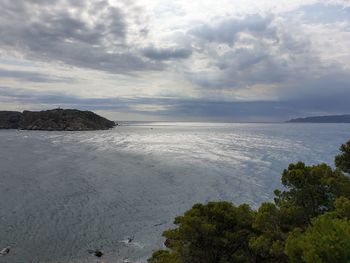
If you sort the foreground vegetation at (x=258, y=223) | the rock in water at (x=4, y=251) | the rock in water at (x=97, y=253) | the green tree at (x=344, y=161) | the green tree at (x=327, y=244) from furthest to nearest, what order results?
the rock in water at (x=97, y=253) < the rock in water at (x=4, y=251) < the green tree at (x=344, y=161) < the foreground vegetation at (x=258, y=223) < the green tree at (x=327, y=244)

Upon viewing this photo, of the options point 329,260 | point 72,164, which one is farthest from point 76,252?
point 72,164

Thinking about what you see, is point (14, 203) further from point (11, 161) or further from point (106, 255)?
point (11, 161)

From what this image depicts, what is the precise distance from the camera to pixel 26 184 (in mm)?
72438

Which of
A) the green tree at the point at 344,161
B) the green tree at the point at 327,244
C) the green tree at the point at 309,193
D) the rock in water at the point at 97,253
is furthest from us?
the rock in water at the point at 97,253

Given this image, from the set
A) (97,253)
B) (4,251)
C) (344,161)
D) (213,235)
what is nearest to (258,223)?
(213,235)

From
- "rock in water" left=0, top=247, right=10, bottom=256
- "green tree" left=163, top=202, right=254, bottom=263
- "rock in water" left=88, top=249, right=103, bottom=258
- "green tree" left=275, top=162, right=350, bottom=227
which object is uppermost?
"green tree" left=275, top=162, right=350, bottom=227

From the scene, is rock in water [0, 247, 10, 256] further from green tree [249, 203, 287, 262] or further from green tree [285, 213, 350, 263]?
green tree [285, 213, 350, 263]

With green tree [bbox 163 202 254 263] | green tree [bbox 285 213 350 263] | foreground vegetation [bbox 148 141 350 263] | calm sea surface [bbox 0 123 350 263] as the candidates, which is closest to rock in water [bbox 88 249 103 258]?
calm sea surface [bbox 0 123 350 263]

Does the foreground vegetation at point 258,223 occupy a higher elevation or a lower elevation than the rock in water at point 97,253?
higher

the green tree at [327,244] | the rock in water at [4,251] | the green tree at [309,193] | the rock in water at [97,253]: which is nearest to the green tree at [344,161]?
the green tree at [309,193]

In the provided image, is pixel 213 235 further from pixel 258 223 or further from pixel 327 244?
pixel 327 244

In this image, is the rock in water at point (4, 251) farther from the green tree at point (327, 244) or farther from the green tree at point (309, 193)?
the green tree at point (327, 244)

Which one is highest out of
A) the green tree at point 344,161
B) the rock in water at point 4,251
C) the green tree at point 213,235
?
the green tree at point 344,161

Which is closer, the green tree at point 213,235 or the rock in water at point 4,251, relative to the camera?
the green tree at point 213,235
